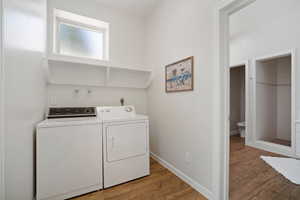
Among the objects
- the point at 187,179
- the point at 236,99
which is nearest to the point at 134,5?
the point at 187,179

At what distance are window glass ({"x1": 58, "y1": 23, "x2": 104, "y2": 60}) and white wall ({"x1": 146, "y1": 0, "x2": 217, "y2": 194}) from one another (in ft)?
3.43

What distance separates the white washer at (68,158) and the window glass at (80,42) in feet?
4.72

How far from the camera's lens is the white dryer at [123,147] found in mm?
1584

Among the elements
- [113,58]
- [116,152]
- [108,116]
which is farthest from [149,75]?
[116,152]

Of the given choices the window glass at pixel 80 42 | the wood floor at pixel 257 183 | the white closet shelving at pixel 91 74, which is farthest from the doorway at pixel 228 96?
the window glass at pixel 80 42

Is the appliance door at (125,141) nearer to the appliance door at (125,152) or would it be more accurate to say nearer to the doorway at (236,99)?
the appliance door at (125,152)

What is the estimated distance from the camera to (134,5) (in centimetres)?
229

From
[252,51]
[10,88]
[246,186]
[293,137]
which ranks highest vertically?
[252,51]

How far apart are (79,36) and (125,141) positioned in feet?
6.95

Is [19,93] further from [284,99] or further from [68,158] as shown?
[284,99]

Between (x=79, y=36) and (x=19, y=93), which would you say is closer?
(x=19, y=93)

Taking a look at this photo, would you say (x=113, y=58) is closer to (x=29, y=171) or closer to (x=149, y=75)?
(x=149, y=75)

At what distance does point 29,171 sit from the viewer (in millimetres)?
1165

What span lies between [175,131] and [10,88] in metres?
1.81
